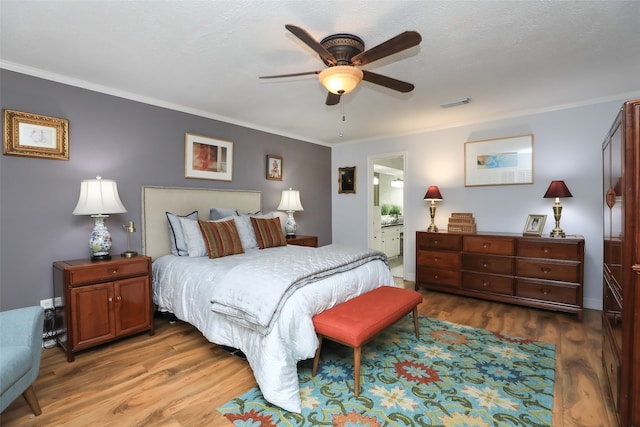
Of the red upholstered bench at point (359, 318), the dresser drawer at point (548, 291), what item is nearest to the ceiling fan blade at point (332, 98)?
the red upholstered bench at point (359, 318)

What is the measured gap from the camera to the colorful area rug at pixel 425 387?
177 centimetres

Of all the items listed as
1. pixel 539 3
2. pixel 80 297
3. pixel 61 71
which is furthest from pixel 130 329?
pixel 539 3

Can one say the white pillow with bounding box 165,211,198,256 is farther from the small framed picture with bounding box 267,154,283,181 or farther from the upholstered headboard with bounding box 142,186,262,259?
the small framed picture with bounding box 267,154,283,181

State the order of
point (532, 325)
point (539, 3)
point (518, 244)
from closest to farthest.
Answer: point (539, 3), point (532, 325), point (518, 244)

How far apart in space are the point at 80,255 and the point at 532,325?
15.1 ft

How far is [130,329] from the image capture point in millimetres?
2758

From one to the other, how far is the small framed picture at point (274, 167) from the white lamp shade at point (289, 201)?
306mm

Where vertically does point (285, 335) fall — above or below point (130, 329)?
above

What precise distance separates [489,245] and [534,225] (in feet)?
1.92

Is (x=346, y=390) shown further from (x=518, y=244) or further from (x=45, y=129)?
(x=45, y=129)

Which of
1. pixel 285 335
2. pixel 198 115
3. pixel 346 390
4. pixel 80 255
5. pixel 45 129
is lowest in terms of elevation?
pixel 346 390

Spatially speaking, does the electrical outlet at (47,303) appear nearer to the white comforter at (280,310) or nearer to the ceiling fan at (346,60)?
the white comforter at (280,310)

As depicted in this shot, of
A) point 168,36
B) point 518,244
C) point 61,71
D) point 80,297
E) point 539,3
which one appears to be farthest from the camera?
point 518,244

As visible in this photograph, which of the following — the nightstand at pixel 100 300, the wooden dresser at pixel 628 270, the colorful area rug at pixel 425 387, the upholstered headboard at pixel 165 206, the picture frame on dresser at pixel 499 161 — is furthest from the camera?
the picture frame on dresser at pixel 499 161
